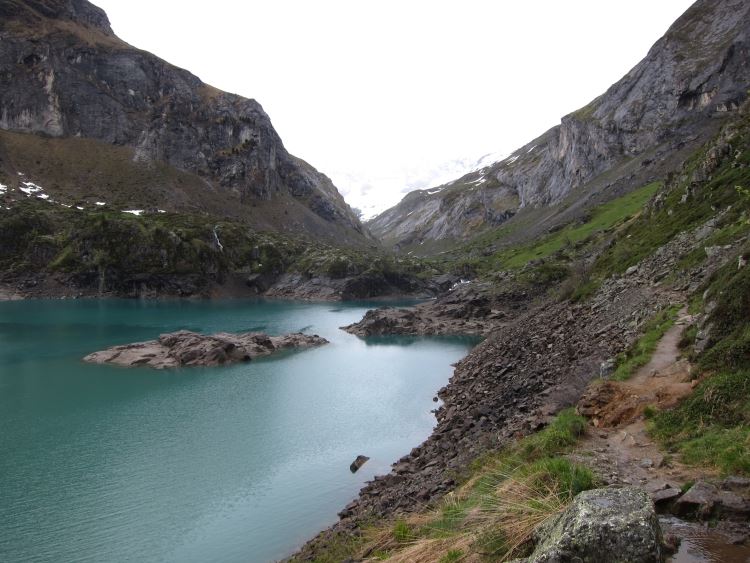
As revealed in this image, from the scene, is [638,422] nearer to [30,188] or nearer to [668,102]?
[668,102]

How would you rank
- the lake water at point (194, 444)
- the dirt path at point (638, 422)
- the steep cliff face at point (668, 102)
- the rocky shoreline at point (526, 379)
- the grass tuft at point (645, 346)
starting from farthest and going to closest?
the steep cliff face at point (668, 102), the lake water at point (194, 444), the rocky shoreline at point (526, 379), the grass tuft at point (645, 346), the dirt path at point (638, 422)

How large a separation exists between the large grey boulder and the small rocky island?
210 ft

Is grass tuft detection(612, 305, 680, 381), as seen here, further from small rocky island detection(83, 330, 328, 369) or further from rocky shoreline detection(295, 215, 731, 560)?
small rocky island detection(83, 330, 328, 369)

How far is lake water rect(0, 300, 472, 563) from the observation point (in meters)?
25.3

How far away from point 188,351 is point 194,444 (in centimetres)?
3203

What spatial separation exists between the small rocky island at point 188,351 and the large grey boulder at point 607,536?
6399cm

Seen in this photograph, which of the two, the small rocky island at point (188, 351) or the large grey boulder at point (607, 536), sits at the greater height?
the large grey boulder at point (607, 536)

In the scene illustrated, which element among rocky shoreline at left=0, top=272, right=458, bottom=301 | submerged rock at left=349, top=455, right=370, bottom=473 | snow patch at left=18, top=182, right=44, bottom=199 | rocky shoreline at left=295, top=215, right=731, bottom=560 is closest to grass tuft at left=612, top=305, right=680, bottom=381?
rocky shoreline at left=295, top=215, right=731, bottom=560

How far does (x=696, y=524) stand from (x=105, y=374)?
63595mm

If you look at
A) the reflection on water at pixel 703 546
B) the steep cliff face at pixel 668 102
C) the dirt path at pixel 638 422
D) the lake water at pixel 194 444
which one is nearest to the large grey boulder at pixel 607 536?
the reflection on water at pixel 703 546

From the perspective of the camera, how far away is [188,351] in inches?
2680

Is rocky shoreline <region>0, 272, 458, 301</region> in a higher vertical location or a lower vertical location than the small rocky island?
higher

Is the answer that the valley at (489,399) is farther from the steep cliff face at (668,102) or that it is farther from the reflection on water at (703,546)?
the steep cliff face at (668,102)

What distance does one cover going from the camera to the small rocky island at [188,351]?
66.4m
